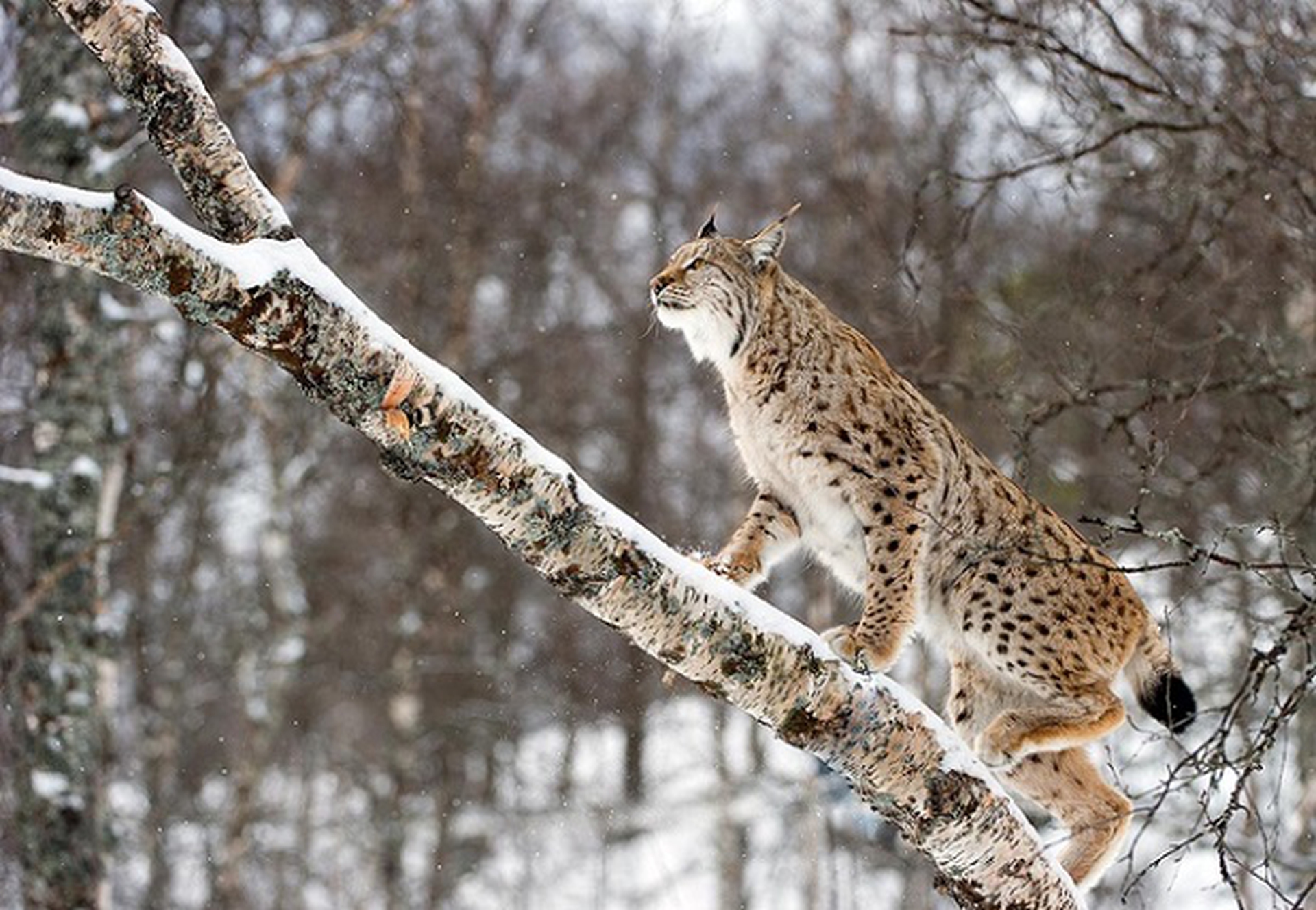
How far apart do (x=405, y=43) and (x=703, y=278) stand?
4.13 m

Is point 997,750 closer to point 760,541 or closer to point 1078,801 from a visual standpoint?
point 1078,801

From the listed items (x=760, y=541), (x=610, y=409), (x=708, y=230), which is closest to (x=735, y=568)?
(x=760, y=541)

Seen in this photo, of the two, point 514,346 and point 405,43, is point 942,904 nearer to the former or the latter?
point 514,346

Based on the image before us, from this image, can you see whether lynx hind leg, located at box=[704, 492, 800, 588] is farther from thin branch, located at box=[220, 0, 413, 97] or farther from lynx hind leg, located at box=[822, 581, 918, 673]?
thin branch, located at box=[220, 0, 413, 97]

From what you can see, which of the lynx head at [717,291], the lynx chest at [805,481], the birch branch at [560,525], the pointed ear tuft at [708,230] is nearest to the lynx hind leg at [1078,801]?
the lynx chest at [805,481]

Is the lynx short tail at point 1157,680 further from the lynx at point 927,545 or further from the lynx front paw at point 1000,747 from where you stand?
the lynx front paw at point 1000,747

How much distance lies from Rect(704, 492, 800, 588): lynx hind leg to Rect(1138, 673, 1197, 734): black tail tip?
134 centimetres

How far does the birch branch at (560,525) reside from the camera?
133 inches

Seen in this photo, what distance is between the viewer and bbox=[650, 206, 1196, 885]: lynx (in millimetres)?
5484

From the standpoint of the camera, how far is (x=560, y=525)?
3.77 metres

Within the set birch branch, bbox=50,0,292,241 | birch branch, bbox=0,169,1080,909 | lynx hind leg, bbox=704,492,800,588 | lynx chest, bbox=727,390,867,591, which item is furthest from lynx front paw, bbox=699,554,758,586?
birch branch, bbox=50,0,292,241

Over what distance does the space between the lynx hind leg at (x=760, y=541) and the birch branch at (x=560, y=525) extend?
47.5 inches

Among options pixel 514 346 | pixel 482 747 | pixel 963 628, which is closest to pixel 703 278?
pixel 963 628

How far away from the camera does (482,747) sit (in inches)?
661
